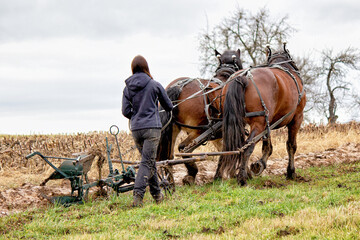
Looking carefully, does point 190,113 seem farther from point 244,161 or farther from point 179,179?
point 179,179

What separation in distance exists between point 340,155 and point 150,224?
9288 millimetres

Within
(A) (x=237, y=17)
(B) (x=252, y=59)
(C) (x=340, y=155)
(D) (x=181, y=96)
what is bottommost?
(C) (x=340, y=155)

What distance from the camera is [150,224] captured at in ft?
14.5

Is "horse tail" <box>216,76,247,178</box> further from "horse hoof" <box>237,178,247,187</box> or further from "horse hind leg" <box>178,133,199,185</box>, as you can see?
"horse hind leg" <box>178,133,199,185</box>

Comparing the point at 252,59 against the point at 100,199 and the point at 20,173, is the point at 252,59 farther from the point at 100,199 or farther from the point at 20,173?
the point at 100,199

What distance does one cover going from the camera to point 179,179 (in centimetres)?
854

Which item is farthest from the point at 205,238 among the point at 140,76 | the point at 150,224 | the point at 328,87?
the point at 328,87

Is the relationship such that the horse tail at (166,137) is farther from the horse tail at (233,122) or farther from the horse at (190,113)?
the horse tail at (233,122)

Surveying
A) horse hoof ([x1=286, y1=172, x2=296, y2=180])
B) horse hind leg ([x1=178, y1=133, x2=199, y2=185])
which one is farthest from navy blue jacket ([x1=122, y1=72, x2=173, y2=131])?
horse hoof ([x1=286, y1=172, x2=296, y2=180])

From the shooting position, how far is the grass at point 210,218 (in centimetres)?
393

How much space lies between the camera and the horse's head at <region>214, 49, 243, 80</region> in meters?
8.64

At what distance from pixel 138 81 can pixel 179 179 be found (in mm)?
3527

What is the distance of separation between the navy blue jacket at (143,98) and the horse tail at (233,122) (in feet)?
4.70

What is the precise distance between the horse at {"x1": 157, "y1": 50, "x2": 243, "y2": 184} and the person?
1.59 meters
